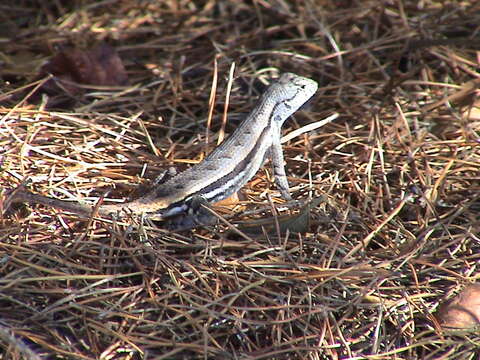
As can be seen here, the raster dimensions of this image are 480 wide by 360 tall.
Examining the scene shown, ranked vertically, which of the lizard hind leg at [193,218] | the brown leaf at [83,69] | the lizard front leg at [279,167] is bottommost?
the lizard front leg at [279,167]

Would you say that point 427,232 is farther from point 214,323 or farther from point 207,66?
point 207,66

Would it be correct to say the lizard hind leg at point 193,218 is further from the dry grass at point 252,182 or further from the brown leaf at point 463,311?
the brown leaf at point 463,311

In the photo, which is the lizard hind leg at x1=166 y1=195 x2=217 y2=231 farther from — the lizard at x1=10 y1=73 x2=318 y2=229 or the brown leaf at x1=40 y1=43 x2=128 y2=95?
the brown leaf at x1=40 y1=43 x2=128 y2=95

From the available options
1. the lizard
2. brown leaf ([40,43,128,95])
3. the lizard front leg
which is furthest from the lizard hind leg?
brown leaf ([40,43,128,95])

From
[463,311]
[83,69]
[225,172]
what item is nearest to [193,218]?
[225,172]

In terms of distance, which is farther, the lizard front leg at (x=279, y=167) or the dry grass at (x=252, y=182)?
the lizard front leg at (x=279, y=167)

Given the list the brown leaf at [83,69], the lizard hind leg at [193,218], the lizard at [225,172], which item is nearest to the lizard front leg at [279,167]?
the lizard at [225,172]

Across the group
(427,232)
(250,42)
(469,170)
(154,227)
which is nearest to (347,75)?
(250,42)

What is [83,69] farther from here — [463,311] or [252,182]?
[463,311]
